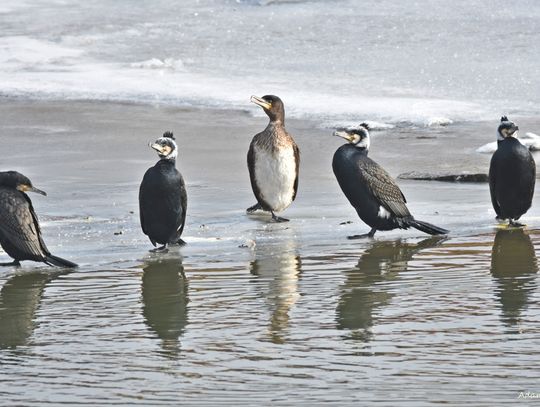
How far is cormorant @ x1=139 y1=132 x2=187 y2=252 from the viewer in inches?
354

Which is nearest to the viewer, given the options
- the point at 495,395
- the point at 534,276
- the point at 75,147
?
the point at 495,395

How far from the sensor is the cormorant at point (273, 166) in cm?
1038

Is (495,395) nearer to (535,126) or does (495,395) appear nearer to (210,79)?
(535,126)

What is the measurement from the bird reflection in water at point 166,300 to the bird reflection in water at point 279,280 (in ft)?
1.42

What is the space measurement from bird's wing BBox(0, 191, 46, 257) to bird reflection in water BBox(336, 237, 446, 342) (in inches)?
72.1

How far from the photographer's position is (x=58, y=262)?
8266mm

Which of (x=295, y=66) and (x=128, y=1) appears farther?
(x=128, y=1)

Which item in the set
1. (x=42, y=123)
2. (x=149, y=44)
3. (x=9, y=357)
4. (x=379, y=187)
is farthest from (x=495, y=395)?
(x=149, y=44)

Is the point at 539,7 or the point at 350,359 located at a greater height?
the point at 539,7

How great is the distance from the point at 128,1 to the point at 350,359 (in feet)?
52.0

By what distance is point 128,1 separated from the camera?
70.2ft

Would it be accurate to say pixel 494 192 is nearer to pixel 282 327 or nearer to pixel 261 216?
pixel 261 216

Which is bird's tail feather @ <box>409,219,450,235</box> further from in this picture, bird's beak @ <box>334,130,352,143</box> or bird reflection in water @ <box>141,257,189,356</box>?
bird reflection in water @ <box>141,257,189,356</box>

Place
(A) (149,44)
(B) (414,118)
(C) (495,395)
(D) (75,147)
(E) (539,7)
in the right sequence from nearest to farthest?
(C) (495,395)
(D) (75,147)
(B) (414,118)
(A) (149,44)
(E) (539,7)
